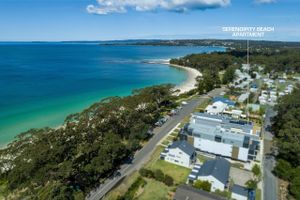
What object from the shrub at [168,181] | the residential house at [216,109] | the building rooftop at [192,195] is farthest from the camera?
the residential house at [216,109]

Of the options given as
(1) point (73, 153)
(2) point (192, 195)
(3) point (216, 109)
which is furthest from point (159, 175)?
(3) point (216, 109)

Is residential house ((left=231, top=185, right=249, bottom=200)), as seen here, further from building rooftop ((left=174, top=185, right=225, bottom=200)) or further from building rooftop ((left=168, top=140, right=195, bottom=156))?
building rooftop ((left=168, top=140, right=195, bottom=156))

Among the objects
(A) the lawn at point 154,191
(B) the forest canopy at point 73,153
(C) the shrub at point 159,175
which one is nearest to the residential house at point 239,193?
(A) the lawn at point 154,191

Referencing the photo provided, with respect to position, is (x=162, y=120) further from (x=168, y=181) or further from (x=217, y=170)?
(x=217, y=170)

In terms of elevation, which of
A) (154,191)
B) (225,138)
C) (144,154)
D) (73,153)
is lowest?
(154,191)

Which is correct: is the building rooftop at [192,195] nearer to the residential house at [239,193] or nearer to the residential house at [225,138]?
the residential house at [239,193]

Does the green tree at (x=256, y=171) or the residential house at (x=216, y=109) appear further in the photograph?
the residential house at (x=216, y=109)

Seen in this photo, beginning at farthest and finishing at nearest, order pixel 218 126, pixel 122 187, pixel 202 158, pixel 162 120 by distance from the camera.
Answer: pixel 162 120 → pixel 218 126 → pixel 202 158 → pixel 122 187

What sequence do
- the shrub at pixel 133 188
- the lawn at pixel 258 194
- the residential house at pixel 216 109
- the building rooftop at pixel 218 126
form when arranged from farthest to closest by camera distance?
1. the residential house at pixel 216 109
2. the building rooftop at pixel 218 126
3. the lawn at pixel 258 194
4. the shrub at pixel 133 188
